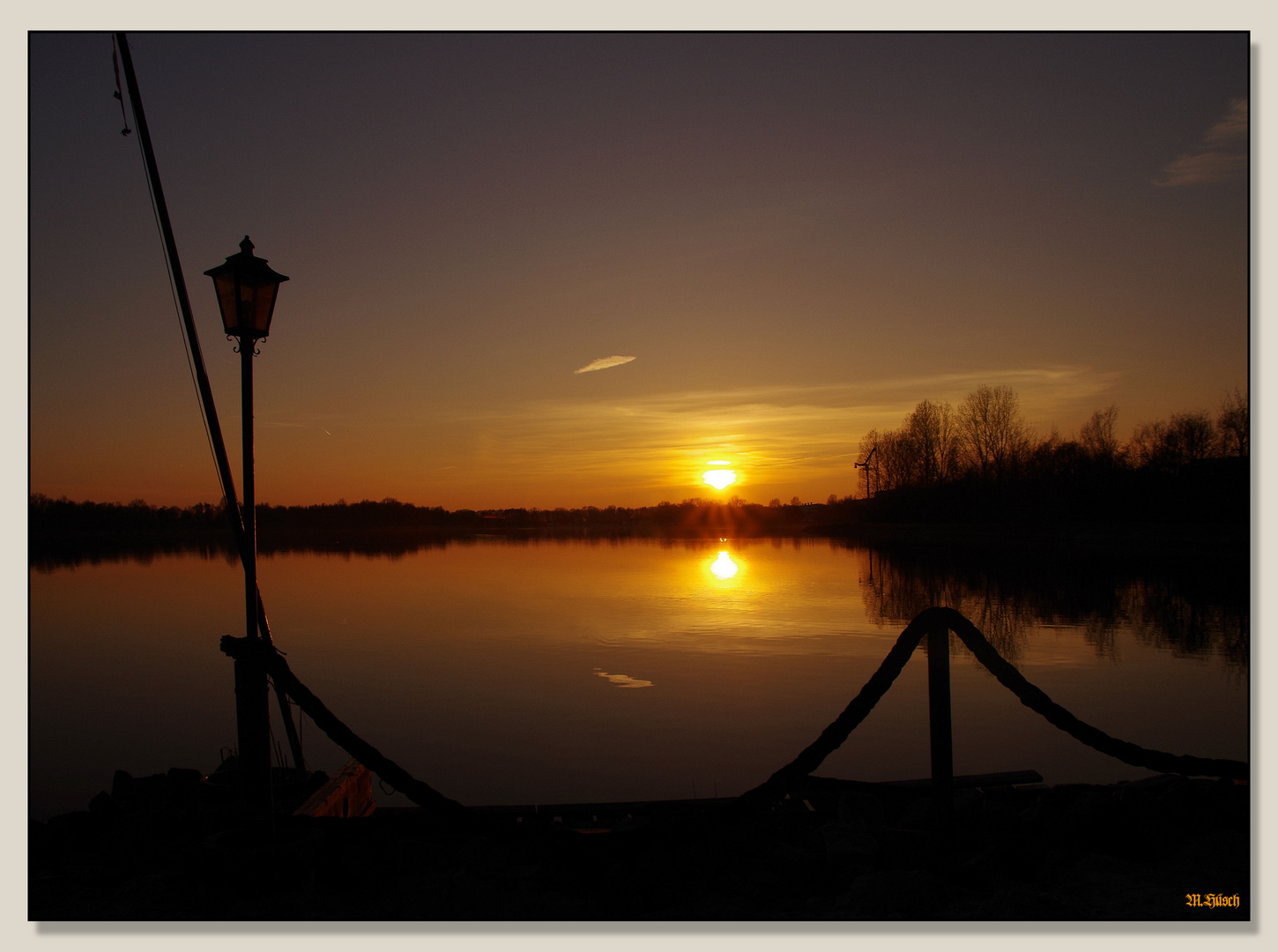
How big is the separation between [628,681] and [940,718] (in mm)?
8917

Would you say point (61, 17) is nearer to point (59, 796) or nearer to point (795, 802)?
point (795, 802)

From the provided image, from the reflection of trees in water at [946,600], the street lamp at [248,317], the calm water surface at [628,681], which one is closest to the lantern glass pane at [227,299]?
the street lamp at [248,317]

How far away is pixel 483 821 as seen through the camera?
4.24 metres

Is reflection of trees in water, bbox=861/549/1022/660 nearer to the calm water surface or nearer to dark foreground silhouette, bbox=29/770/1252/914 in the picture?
the calm water surface

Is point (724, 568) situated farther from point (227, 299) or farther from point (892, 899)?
point (892, 899)

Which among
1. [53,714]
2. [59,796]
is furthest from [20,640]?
[53,714]

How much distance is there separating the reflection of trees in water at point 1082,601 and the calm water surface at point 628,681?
0.44ft

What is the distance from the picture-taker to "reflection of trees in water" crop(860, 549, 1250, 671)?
1578cm

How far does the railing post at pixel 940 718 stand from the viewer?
178 inches

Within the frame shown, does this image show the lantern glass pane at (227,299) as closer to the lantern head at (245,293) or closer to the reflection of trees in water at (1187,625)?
the lantern head at (245,293)

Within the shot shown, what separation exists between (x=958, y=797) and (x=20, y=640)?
568 cm

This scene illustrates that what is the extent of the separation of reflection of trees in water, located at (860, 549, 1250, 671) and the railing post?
21.5 feet

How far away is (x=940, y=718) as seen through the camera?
455 centimetres

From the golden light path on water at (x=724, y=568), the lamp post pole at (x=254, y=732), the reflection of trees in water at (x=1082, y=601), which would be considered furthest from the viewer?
the golden light path on water at (x=724, y=568)
